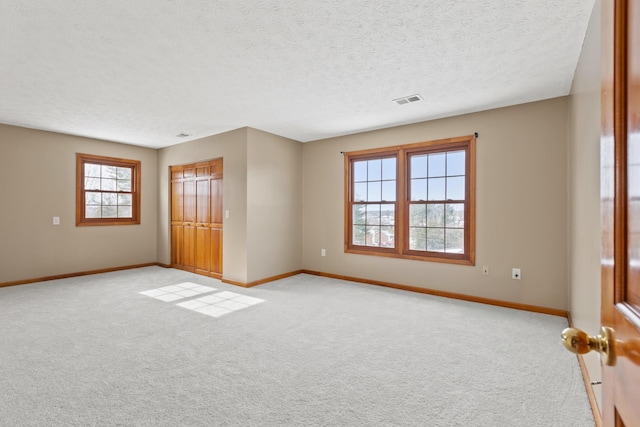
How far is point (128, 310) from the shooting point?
3.69 m

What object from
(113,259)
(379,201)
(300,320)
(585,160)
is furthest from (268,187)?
(585,160)

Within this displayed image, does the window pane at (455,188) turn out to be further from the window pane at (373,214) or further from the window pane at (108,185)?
the window pane at (108,185)

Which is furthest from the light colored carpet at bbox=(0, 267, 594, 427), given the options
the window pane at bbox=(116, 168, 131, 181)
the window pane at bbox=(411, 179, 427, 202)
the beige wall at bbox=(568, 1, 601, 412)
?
the window pane at bbox=(116, 168, 131, 181)

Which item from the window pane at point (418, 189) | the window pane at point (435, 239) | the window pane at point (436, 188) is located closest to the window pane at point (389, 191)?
the window pane at point (418, 189)

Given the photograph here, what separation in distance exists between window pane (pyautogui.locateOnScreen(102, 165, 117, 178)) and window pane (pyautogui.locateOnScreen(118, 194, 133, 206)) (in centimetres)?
39

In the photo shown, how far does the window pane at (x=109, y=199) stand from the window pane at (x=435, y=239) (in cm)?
555

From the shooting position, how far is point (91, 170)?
5.74m

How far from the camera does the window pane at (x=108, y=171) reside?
5.92 meters

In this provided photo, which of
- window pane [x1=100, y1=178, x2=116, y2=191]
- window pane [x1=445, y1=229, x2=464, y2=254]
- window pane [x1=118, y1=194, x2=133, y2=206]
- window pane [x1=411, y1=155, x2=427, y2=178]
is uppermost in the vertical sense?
window pane [x1=411, y1=155, x2=427, y2=178]

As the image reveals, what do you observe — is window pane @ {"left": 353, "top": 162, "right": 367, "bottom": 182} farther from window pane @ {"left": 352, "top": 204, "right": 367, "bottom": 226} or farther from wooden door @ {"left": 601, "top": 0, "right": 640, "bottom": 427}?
wooden door @ {"left": 601, "top": 0, "right": 640, "bottom": 427}

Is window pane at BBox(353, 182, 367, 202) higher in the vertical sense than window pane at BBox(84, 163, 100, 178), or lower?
lower

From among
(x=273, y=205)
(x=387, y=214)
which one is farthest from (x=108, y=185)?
(x=387, y=214)

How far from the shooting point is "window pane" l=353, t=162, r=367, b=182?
5309mm

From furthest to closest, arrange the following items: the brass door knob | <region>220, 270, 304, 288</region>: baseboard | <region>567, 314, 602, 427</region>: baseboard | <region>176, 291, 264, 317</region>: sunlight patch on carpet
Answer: <region>220, 270, 304, 288</region>: baseboard → <region>176, 291, 264, 317</region>: sunlight patch on carpet → <region>567, 314, 602, 427</region>: baseboard → the brass door knob
